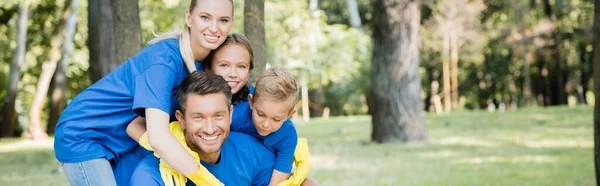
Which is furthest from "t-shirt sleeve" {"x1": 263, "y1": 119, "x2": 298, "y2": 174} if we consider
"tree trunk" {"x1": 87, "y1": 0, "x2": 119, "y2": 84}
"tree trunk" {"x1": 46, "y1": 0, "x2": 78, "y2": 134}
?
"tree trunk" {"x1": 46, "y1": 0, "x2": 78, "y2": 134}

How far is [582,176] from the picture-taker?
8156 mm

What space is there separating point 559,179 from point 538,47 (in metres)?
23.8

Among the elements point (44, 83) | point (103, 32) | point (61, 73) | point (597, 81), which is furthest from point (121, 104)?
point (61, 73)

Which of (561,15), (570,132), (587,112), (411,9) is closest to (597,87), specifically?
(411,9)

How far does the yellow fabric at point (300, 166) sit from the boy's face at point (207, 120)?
569 millimetres

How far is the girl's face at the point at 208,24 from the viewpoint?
13.2 feet

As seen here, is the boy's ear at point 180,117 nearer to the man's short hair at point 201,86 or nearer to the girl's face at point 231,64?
A: the man's short hair at point 201,86

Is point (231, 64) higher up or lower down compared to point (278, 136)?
higher up

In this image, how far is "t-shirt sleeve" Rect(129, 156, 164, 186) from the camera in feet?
12.5

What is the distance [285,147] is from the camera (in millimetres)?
4266

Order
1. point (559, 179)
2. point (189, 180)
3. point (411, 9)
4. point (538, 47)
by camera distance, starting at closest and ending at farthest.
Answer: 1. point (189, 180)
2. point (559, 179)
3. point (411, 9)
4. point (538, 47)

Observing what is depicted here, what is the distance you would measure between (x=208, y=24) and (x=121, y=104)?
2.07ft

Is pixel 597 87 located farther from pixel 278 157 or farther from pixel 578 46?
pixel 578 46

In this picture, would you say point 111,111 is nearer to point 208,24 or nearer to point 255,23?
point 208,24
